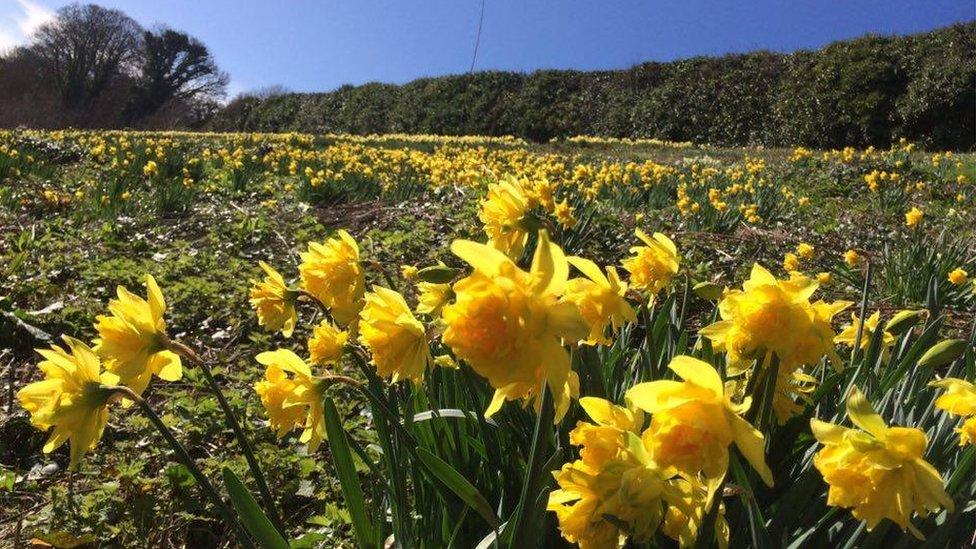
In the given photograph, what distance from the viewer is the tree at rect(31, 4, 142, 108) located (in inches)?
1454

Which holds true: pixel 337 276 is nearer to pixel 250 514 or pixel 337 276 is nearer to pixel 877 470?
pixel 250 514

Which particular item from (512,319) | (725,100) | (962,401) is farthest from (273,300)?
(725,100)

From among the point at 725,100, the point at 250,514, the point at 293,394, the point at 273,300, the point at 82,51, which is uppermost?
the point at 82,51

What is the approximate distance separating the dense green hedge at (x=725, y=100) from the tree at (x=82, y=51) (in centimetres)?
1635

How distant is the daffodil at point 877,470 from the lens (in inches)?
32.5

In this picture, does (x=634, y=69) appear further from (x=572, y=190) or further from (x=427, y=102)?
(x=572, y=190)

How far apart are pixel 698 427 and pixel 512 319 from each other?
28 cm

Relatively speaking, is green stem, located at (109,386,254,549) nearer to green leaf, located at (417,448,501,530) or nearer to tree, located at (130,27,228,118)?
green leaf, located at (417,448,501,530)

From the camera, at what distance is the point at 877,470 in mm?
843

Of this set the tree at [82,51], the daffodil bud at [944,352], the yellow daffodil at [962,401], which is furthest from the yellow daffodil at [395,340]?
the tree at [82,51]

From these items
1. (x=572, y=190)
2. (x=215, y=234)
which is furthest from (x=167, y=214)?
(x=572, y=190)

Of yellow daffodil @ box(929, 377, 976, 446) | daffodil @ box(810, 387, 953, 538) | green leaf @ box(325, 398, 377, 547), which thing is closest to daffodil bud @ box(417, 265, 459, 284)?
green leaf @ box(325, 398, 377, 547)

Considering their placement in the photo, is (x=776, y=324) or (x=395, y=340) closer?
(x=776, y=324)

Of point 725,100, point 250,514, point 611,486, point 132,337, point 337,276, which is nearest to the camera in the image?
point 611,486
